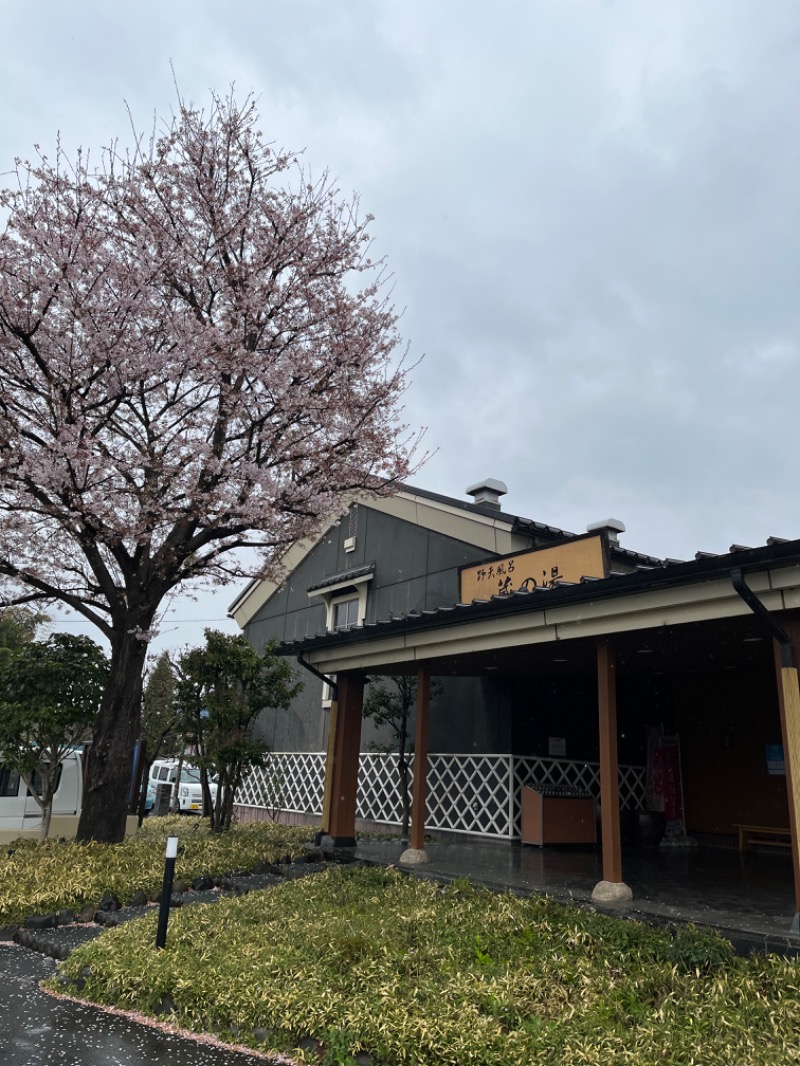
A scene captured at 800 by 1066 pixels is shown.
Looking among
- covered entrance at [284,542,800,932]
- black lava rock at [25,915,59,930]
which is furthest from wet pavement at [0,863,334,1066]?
covered entrance at [284,542,800,932]

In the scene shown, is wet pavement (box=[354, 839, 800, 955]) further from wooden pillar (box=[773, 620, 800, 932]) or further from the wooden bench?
wooden pillar (box=[773, 620, 800, 932])

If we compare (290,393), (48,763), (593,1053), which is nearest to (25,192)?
(290,393)

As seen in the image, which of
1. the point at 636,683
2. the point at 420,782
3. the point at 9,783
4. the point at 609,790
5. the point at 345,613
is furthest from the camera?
the point at 345,613

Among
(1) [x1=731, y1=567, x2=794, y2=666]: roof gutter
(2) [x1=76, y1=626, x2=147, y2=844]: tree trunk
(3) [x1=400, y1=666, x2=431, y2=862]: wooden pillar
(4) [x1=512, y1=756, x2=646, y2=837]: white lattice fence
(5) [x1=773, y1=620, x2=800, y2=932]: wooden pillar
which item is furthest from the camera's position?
(4) [x1=512, y1=756, x2=646, y2=837]: white lattice fence

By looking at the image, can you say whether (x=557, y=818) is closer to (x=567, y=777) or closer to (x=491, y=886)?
(x=567, y=777)

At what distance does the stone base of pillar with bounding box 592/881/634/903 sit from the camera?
6.70 m

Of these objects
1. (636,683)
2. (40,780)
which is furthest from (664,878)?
(40,780)

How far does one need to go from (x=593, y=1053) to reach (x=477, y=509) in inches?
396

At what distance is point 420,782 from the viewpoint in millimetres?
9469

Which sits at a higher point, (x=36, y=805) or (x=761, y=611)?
(x=761, y=611)

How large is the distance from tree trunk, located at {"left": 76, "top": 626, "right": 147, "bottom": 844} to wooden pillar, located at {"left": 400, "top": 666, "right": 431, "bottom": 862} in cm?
389

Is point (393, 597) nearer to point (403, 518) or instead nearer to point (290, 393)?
point (403, 518)

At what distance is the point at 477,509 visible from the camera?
1330cm

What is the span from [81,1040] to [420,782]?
5457 millimetres
